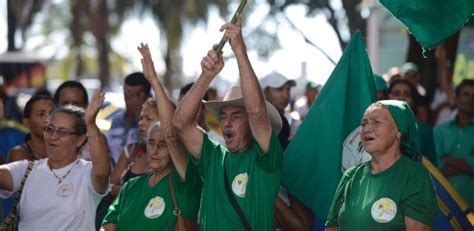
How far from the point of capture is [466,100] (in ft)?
37.3

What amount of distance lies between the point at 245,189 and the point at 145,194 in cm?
83

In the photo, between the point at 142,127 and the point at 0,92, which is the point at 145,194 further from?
the point at 0,92

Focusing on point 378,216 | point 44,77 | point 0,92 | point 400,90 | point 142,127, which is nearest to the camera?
point 378,216

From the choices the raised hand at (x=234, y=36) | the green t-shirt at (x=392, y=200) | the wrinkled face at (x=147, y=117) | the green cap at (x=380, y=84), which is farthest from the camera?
the green cap at (x=380, y=84)

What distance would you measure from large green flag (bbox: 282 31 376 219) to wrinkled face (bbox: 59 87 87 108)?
2.48 meters

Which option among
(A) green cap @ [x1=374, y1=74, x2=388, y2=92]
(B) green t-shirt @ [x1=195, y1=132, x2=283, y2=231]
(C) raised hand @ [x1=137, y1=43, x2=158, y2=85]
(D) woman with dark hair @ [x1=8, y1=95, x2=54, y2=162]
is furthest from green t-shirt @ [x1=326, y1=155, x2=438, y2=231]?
(A) green cap @ [x1=374, y1=74, x2=388, y2=92]

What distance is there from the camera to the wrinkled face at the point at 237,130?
25.5 ft

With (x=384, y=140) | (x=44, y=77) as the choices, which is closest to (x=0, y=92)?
(x=384, y=140)

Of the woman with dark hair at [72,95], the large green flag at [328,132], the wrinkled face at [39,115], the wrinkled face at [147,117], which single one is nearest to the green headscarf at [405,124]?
the large green flag at [328,132]

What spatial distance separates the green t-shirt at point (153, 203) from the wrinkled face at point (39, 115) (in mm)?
1498

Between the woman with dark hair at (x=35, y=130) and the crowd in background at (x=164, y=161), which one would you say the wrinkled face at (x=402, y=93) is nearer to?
the crowd in background at (x=164, y=161)

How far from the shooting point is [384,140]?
7.11 meters

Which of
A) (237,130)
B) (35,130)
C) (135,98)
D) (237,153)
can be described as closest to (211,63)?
(237,130)

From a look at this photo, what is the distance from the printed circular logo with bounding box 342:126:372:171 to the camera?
8375mm
